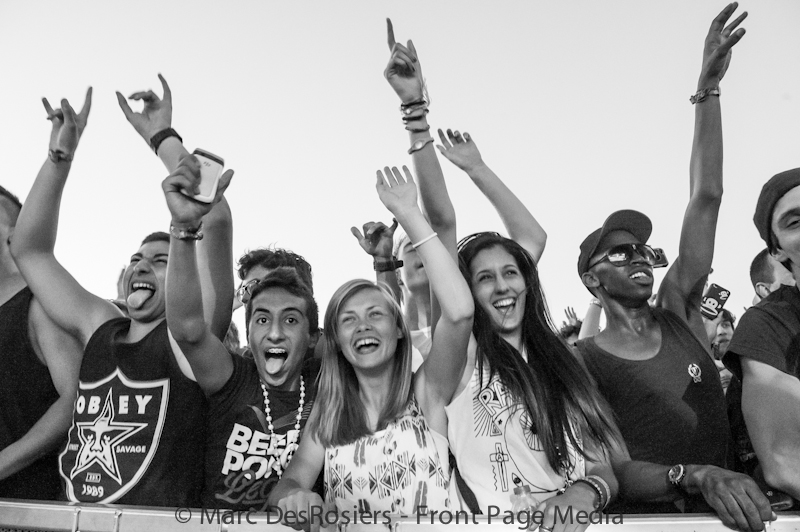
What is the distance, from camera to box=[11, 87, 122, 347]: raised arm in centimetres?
284

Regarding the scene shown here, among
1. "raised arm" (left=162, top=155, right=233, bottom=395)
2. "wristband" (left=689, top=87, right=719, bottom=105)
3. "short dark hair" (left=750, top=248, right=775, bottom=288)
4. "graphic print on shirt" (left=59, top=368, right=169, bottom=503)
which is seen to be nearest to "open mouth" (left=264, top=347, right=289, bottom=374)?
"raised arm" (left=162, top=155, right=233, bottom=395)

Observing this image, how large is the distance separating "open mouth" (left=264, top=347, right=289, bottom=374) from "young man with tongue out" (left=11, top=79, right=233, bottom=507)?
280 millimetres

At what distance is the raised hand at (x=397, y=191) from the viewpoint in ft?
8.11

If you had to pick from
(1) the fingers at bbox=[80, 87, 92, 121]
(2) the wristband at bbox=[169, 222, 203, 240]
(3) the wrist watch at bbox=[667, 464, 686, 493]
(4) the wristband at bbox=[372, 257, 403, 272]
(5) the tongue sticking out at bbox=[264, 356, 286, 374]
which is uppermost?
(1) the fingers at bbox=[80, 87, 92, 121]

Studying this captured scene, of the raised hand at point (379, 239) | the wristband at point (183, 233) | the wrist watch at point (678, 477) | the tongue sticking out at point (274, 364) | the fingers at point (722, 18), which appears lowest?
the wrist watch at point (678, 477)

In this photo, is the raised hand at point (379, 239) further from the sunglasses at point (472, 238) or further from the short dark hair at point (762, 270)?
the short dark hair at point (762, 270)

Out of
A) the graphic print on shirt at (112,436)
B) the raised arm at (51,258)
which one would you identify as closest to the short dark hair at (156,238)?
the raised arm at (51,258)

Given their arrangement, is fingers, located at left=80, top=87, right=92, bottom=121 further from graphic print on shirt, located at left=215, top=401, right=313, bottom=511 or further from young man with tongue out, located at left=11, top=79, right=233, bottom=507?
graphic print on shirt, located at left=215, top=401, right=313, bottom=511

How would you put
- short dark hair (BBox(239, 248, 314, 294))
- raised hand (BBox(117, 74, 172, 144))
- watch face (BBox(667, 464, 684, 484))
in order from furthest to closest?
short dark hair (BBox(239, 248, 314, 294)) → raised hand (BBox(117, 74, 172, 144)) → watch face (BBox(667, 464, 684, 484))

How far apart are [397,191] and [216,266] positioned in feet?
3.26

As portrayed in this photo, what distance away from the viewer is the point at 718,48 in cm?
305

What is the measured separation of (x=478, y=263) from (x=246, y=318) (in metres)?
1.01

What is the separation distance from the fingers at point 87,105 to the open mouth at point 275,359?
1.41m

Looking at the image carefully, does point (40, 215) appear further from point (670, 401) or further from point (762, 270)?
point (762, 270)
